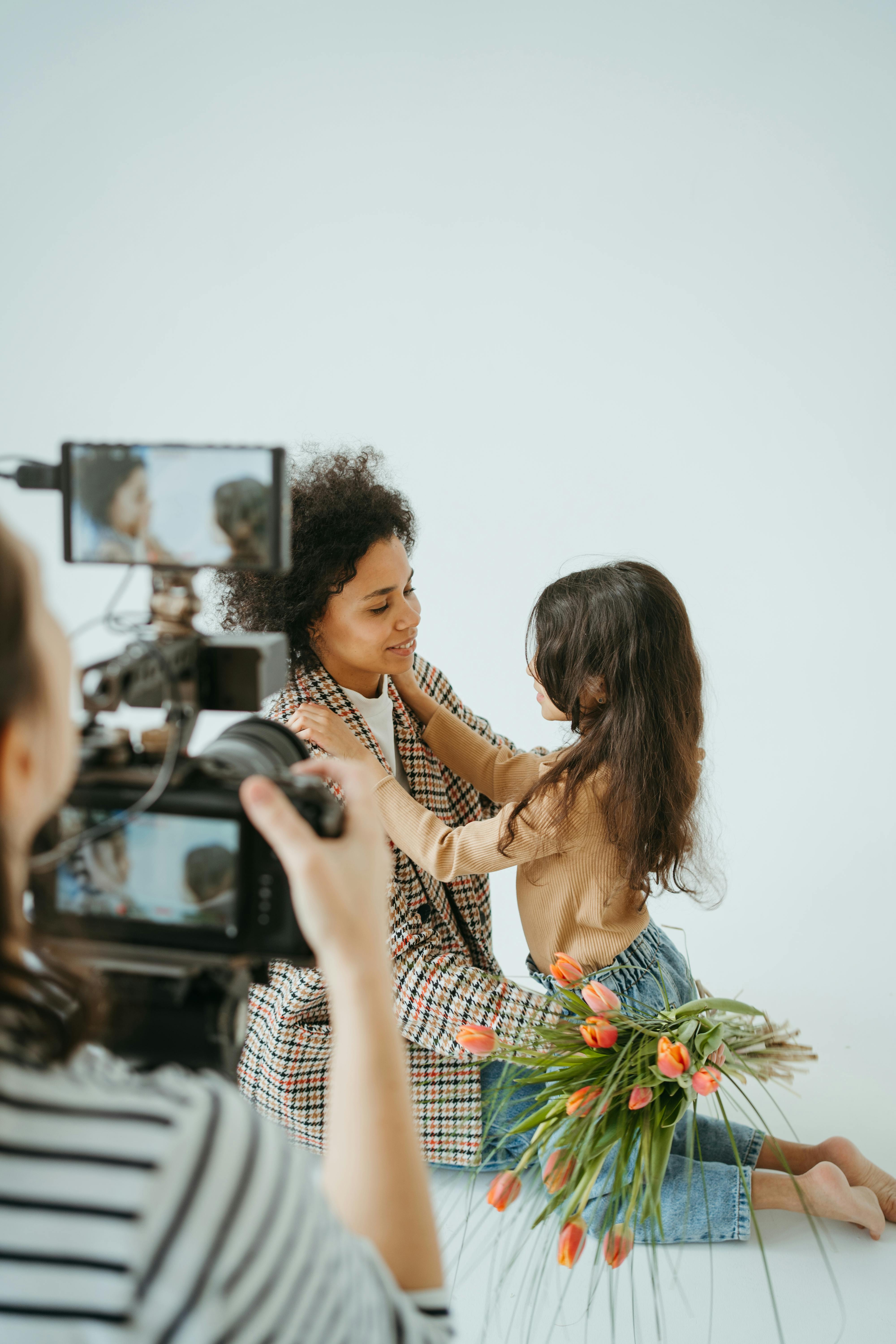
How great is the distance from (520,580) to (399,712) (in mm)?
1080

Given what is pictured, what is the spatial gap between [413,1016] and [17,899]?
104 centimetres

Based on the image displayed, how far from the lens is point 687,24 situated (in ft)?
7.70

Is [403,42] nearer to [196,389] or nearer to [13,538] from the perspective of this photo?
[196,389]

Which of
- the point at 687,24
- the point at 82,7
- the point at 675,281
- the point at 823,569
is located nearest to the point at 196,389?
the point at 82,7

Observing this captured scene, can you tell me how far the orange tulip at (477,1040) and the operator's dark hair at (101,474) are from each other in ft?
2.41

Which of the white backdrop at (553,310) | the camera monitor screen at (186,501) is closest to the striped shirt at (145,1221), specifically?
the camera monitor screen at (186,501)

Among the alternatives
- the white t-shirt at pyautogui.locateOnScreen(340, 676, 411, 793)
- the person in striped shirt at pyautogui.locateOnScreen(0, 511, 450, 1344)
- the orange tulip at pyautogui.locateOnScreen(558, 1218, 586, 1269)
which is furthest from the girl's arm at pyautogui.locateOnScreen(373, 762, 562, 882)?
the person in striped shirt at pyautogui.locateOnScreen(0, 511, 450, 1344)

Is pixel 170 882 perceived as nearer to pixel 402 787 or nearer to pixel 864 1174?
pixel 402 787

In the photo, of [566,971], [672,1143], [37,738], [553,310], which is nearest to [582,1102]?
[566,971]

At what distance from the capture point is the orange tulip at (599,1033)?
3.63 ft

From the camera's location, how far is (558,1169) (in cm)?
106

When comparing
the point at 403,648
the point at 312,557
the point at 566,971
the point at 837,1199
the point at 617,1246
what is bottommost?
the point at 837,1199

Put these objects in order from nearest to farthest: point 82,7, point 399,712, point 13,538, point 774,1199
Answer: point 13,538 < point 774,1199 < point 399,712 < point 82,7

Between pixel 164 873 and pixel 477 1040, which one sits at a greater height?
pixel 164 873
